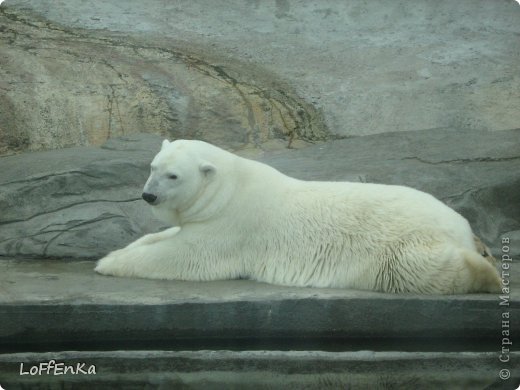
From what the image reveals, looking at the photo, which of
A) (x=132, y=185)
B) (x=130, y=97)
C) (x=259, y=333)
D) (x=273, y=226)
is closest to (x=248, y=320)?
(x=259, y=333)

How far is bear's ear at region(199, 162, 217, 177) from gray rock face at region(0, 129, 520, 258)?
130 centimetres

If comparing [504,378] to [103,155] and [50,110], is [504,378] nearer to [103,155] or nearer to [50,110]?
[103,155]

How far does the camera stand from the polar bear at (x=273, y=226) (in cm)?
568

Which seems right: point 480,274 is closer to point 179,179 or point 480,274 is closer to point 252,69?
point 179,179

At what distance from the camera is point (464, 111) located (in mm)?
10102

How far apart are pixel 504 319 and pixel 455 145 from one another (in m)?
3.18

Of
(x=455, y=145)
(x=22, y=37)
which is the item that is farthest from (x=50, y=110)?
(x=455, y=145)

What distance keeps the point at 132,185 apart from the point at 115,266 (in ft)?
5.21

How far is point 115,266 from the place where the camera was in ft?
19.9

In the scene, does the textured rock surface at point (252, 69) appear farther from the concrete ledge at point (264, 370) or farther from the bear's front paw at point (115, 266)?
the concrete ledge at point (264, 370)

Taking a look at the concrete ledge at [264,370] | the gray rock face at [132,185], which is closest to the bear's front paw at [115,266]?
the gray rock face at [132,185]

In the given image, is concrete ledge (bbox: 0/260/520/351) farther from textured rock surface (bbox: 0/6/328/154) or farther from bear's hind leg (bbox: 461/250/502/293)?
textured rock surface (bbox: 0/6/328/154)

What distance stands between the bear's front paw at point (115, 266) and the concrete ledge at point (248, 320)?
0.45 metres

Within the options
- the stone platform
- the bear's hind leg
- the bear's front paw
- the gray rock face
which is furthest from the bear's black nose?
the bear's hind leg
